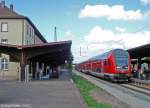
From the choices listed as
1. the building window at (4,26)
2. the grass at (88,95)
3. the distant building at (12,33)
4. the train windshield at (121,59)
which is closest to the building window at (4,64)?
the distant building at (12,33)

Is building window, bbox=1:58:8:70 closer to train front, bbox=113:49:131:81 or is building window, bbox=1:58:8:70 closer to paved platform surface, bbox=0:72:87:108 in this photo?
train front, bbox=113:49:131:81

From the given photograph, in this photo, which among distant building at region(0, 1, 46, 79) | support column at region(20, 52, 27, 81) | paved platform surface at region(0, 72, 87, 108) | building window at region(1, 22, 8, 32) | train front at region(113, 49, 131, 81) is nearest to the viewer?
paved platform surface at region(0, 72, 87, 108)

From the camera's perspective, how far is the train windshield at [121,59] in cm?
4356

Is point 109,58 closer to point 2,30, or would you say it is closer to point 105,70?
point 105,70

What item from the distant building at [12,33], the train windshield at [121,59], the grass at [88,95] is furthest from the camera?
the distant building at [12,33]

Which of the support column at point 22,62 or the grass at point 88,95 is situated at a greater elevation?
the support column at point 22,62

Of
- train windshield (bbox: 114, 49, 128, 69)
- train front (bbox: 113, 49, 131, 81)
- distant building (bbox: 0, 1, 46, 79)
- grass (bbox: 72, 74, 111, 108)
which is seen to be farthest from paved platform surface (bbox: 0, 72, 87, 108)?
distant building (bbox: 0, 1, 46, 79)

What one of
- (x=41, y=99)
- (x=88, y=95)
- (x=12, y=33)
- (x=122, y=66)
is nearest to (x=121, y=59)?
(x=122, y=66)

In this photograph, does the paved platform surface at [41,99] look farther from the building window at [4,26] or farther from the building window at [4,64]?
the building window at [4,26]

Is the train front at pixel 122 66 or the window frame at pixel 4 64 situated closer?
the train front at pixel 122 66

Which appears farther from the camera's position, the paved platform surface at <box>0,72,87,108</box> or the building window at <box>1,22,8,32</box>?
the building window at <box>1,22,8,32</box>

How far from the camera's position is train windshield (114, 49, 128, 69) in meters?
43.6

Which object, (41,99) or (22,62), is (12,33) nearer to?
(22,62)

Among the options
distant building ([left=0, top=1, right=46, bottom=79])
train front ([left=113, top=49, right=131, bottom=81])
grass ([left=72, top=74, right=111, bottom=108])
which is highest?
distant building ([left=0, top=1, right=46, bottom=79])
